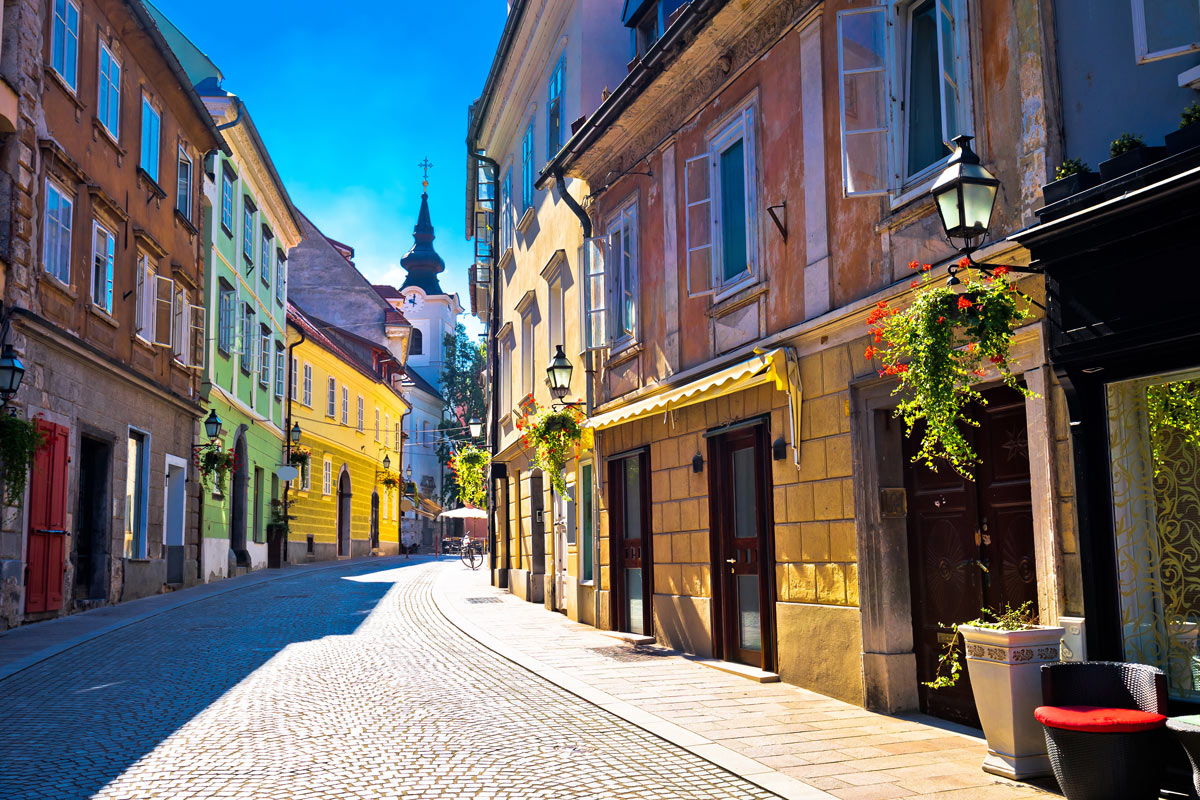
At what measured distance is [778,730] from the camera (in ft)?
24.6

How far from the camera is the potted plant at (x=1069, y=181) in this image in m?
6.20

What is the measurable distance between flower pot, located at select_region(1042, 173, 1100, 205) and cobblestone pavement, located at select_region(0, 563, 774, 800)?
3.84 metres

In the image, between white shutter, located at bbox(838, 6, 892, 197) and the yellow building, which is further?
the yellow building

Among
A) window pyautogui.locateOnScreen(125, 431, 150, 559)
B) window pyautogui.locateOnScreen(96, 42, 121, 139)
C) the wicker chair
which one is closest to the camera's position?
the wicker chair

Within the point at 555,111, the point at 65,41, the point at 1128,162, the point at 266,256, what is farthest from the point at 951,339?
the point at 266,256

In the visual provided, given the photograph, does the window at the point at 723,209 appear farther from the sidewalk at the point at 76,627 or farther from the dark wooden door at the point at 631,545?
the sidewalk at the point at 76,627

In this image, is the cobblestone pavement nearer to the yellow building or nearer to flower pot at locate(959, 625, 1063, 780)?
flower pot at locate(959, 625, 1063, 780)

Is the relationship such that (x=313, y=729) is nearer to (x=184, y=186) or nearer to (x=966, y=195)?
(x=966, y=195)

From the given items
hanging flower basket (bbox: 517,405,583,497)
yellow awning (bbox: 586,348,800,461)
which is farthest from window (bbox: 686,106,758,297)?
hanging flower basket (bbox: 517,405,583,497)

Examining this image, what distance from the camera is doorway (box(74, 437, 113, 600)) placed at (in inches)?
684

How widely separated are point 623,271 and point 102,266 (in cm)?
896

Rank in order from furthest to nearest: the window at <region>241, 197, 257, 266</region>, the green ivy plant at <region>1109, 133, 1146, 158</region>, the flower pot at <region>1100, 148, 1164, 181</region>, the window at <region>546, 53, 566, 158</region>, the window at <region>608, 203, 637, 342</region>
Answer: the window at <region>241, 197, 257, 266</region> < the window at <region>546, 53, 566, 158</region> < the window at <region>608, 203, 637, 342</region> < the green ivy plant at <region>1109, 133, 1146, 158</region> < the flower pot at <region>1100, 148, 1164, 181</region>

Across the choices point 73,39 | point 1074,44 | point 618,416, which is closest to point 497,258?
Answer: point 73,39

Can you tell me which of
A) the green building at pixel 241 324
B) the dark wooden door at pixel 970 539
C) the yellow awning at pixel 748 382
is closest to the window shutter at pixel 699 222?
the yellow awning at pixel 748 382
